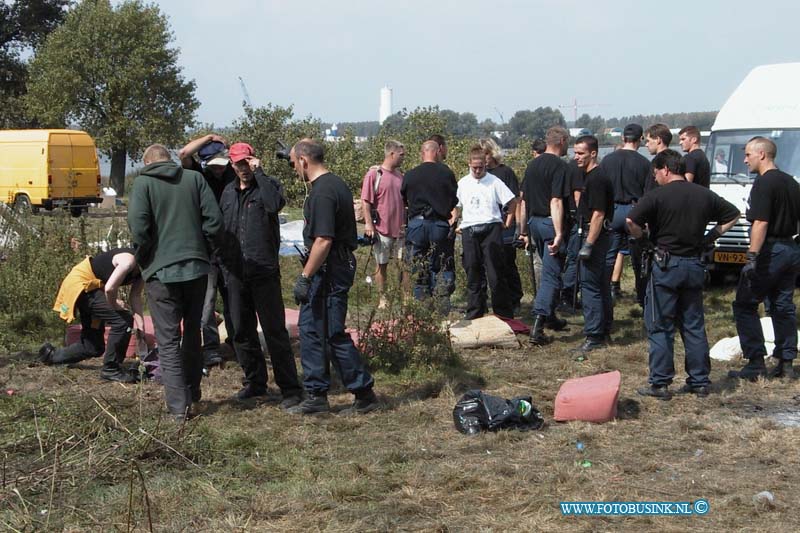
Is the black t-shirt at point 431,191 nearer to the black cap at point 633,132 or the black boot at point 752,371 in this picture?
the black cap at point 633,132

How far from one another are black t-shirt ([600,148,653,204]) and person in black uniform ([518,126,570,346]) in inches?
44.7

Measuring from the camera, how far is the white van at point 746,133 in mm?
12562

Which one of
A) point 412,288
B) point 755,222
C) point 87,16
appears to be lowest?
point 412,288

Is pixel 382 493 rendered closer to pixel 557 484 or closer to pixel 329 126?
pixel 557 484

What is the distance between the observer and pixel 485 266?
32.3 ft

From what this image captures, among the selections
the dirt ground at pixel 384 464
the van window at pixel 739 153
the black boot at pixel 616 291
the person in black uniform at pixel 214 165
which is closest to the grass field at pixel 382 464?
the dirt ground at pixel 384 464

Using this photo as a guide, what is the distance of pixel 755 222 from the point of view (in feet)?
24.2

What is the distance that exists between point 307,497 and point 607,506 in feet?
5.14

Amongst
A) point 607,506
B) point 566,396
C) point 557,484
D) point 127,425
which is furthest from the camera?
point 566,396

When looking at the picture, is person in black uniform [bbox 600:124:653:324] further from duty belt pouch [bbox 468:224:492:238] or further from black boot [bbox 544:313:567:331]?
duty belt pouch [bbox 468:224:492:238]

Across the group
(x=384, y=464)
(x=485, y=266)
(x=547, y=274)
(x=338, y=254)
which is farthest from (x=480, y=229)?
(x=384, y=464)

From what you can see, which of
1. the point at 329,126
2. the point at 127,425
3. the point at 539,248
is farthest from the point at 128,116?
the point at 127,425

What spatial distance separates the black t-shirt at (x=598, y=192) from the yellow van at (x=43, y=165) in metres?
20.7

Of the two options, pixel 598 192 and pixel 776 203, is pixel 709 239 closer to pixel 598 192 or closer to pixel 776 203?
pixel 776 203
